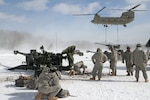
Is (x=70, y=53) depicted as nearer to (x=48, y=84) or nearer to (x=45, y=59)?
(x=45, y=59)

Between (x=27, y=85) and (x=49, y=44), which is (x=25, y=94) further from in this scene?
(x=49, y=44)

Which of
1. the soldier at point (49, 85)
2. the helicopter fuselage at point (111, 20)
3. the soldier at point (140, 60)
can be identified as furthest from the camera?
the helicopter fuselage at point (111, 20)

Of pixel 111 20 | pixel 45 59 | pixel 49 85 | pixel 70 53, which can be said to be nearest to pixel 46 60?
pixel 45 59

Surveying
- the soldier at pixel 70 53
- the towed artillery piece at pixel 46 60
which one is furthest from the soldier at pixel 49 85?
the soldier at pixel 70 53

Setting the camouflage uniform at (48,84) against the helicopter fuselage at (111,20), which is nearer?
the camouflage uniform at (48,84)

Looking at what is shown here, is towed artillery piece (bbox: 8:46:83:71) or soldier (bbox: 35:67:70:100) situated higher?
towed artillery piece (bbox: 8:46:83:71)

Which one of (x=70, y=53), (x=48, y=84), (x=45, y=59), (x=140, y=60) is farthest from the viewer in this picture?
(x=70, y=53)

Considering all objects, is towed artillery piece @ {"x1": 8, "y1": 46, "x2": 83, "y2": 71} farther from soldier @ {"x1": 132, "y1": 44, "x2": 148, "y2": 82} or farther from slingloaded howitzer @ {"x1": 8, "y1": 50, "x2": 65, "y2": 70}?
soldier @ {"x1": 132, "y1": 44, "x2": 148, "y2": 82}

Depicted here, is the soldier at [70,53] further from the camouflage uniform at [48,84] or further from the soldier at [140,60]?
the camouflage uniform at [48,84]

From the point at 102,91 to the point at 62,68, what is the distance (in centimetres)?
592

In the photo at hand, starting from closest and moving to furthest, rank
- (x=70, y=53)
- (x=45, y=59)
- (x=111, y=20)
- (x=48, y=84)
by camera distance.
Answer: (x=48, y=84) → (x=45, y=59) → (x=70, y=53) → (x=111, y=20)

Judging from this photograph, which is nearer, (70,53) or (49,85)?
(49,85)

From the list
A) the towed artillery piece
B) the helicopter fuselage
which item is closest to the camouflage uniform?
the towed artillery piece

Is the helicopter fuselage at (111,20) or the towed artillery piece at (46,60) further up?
the helicopter fuselage at (111,20)
